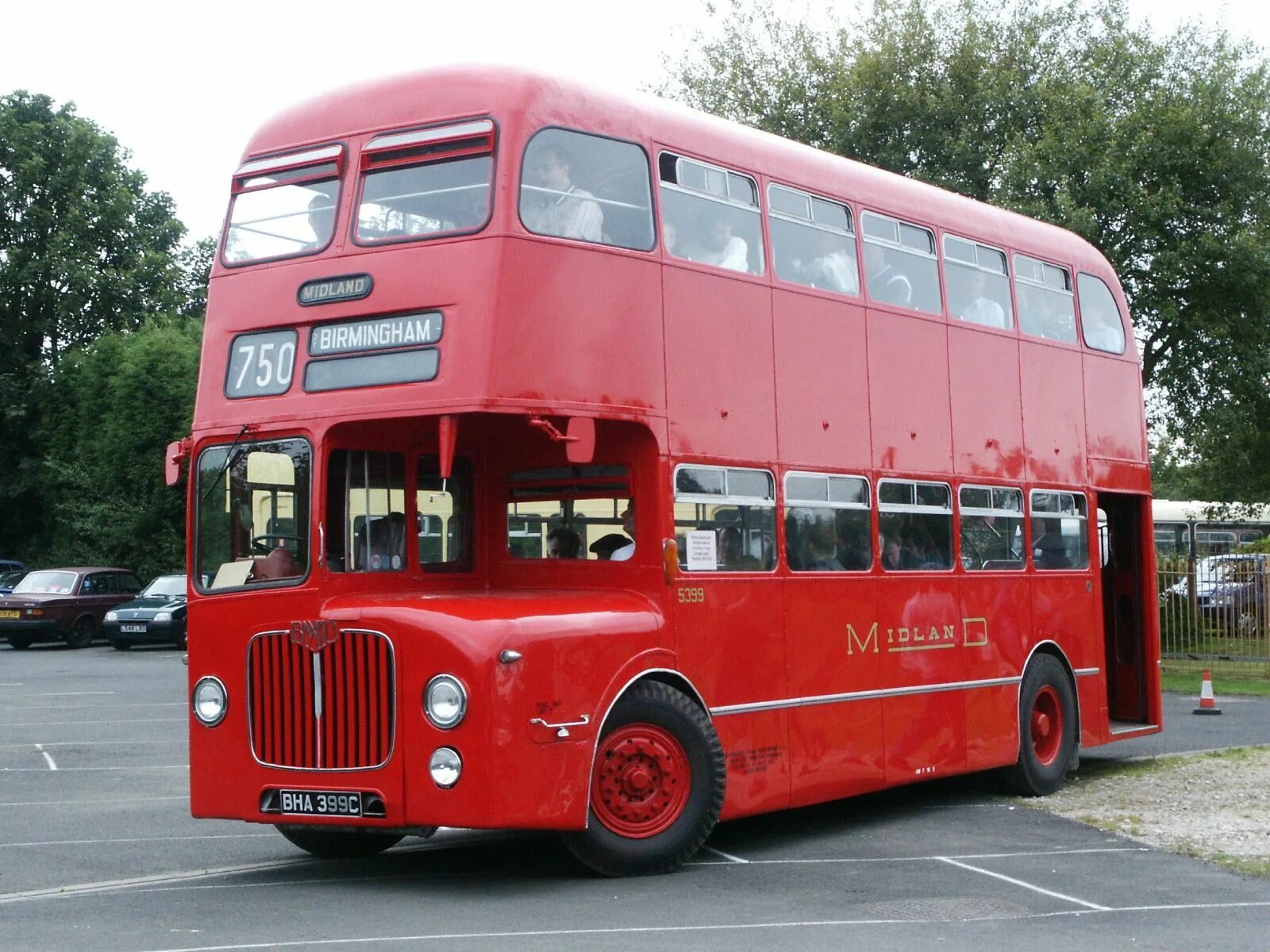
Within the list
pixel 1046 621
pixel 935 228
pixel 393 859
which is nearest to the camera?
pixel 393 859

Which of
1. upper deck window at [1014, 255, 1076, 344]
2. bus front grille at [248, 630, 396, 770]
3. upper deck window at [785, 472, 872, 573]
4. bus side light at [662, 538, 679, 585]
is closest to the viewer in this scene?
bus front grille at [248, 630, 396, 770]

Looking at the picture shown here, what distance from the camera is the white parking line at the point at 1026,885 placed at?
8.88 m

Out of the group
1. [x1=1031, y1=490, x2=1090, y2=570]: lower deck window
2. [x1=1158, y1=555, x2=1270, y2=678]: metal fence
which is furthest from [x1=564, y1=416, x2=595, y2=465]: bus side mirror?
[x1=1158, y1=555, x2=1270, y2=678]: metal fence

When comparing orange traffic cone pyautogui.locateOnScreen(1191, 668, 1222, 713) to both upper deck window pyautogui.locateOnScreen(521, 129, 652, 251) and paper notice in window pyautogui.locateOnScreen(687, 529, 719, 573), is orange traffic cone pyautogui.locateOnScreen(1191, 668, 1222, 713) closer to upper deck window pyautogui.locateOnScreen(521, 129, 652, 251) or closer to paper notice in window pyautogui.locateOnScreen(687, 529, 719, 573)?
paper notice in window pyautogui.locateOnScreen(687, 529, 719, 573)

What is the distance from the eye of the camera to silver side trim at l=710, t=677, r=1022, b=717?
419 inches

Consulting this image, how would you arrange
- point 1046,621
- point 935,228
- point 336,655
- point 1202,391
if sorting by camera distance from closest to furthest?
point 336,655
point 935,228
point 1046,621
point 1202,391

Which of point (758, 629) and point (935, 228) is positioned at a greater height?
point (935, 228)

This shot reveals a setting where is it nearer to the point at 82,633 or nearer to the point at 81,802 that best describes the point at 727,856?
the point at 81,802

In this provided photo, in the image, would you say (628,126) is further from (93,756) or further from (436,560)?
(93,756)

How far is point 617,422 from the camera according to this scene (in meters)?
10.2

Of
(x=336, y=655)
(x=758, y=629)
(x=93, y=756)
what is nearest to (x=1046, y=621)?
(x=758, y=629)

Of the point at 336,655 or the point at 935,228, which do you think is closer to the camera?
the point at 336,655

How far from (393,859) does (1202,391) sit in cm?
2331

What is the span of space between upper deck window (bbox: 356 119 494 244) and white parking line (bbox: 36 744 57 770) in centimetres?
789
